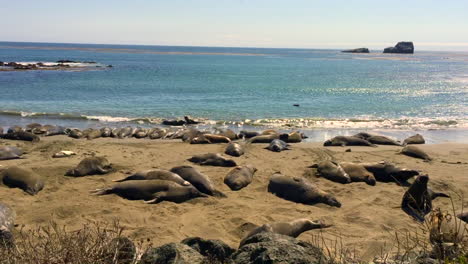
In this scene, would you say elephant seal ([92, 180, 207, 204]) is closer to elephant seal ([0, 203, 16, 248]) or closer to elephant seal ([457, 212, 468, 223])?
elephant seal ([0, 203, 16, 248])

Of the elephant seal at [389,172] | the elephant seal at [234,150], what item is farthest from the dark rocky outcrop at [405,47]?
the elephant seal at [389,172]

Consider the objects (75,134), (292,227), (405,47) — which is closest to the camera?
(292,227)

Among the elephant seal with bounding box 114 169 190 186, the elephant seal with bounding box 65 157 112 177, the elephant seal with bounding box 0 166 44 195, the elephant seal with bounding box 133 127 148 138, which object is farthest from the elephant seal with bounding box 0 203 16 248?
the elephant seal with bounding box 133 127 148 138

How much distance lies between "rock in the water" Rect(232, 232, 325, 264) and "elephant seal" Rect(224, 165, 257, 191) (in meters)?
5.11

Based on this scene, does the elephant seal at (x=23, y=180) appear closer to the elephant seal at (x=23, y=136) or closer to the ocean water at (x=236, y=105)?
the elephant seal at (x=23, y=136)

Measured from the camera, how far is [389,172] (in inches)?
414

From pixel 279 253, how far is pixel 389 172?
7.10m

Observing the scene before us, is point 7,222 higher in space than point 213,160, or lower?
higher

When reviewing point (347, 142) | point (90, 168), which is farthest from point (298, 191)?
point (347, 142)

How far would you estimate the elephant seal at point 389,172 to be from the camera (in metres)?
10.4

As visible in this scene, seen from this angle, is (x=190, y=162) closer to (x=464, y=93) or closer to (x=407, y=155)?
(x=407, y=155)

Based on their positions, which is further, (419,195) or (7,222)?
(419,195)

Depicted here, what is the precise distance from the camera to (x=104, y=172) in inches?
409

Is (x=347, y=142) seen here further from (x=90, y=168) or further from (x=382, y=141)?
(x=90, y=168)
